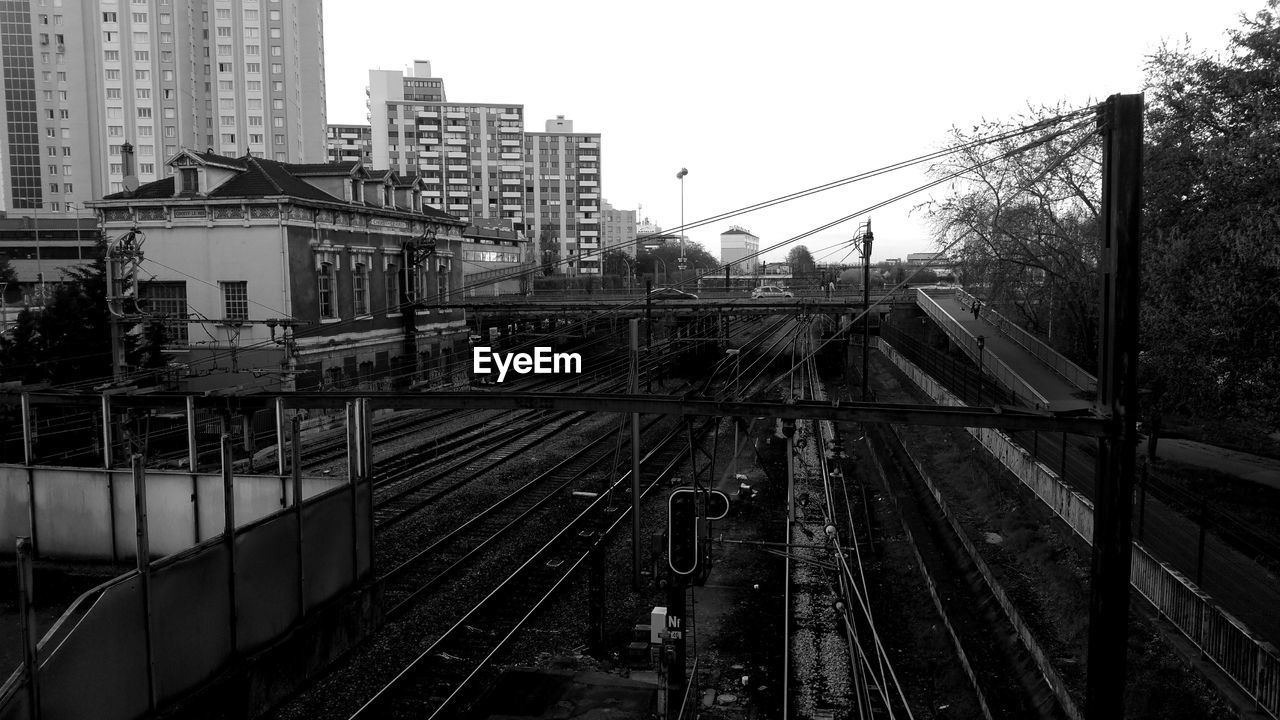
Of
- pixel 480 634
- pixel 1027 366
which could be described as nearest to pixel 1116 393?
pixel 480 634

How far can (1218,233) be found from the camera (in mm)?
14906

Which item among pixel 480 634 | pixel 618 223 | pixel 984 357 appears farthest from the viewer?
pixel 618 223

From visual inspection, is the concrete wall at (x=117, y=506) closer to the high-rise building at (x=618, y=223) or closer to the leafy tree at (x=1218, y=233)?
the leafy tree at (x=1218, y=233)

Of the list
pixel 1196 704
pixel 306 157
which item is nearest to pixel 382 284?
pixel 1196 704

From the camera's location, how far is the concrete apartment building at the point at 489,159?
113 metres

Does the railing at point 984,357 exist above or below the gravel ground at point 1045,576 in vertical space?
above

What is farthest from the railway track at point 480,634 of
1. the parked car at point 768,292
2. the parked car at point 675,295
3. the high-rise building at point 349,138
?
the high-rise building at point 349,138

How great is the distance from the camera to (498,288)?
71938 mm

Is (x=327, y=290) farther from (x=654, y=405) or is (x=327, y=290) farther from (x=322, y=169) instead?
(x=654, y=405)

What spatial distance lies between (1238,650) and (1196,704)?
748 millimetres

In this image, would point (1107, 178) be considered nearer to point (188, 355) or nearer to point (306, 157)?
point (188, 355)

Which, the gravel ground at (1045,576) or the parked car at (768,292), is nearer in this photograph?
the gravel ground at (1045,576)

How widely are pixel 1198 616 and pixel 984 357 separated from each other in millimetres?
22840

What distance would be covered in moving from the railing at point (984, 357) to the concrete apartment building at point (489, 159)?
68.0 m
